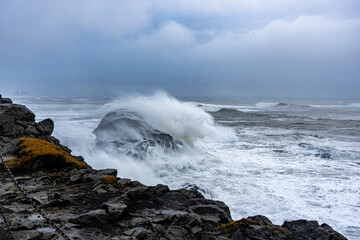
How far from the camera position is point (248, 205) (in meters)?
7.05

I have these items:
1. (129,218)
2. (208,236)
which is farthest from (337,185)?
(129,218)

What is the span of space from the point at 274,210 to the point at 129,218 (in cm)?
419

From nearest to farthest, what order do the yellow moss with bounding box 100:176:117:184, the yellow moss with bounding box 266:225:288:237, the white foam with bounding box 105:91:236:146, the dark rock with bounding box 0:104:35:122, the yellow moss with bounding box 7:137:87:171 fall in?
the yellow moss with bounding box 266:225:288:237 → the yellow moss with bounding box 100:176:117:184 → the yellow moss with bounding box 7:137:87:171 → the dark rock with bounding box 0:104:35:122 → the white foam with bounding box 105:91:236:146

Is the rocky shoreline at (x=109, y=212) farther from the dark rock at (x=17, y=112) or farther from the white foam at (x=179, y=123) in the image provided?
the white foam at (x=179, y=123)

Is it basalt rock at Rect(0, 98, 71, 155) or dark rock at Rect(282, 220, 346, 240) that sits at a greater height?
basalt rock at Rect(0, 98, 71, 155)

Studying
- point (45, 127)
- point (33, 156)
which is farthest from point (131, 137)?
point (33, 156)

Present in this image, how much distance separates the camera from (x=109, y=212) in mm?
4238

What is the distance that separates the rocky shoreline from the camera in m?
3.94

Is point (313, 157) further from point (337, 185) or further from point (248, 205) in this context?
point (248, 205)

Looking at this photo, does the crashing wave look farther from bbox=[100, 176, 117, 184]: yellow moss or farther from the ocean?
bbox=[100, 176, 117, 184]: yellow moss

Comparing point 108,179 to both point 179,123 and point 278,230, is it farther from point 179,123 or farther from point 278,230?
point 179,123

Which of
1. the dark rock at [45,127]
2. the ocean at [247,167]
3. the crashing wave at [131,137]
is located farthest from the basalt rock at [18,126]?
the crashing wave at [131,137]

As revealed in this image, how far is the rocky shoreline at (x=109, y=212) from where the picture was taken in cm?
394

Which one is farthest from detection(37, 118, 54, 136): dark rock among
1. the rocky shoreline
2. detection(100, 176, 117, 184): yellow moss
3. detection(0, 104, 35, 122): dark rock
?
detection(100, 176, 117, 184): yellow moss
